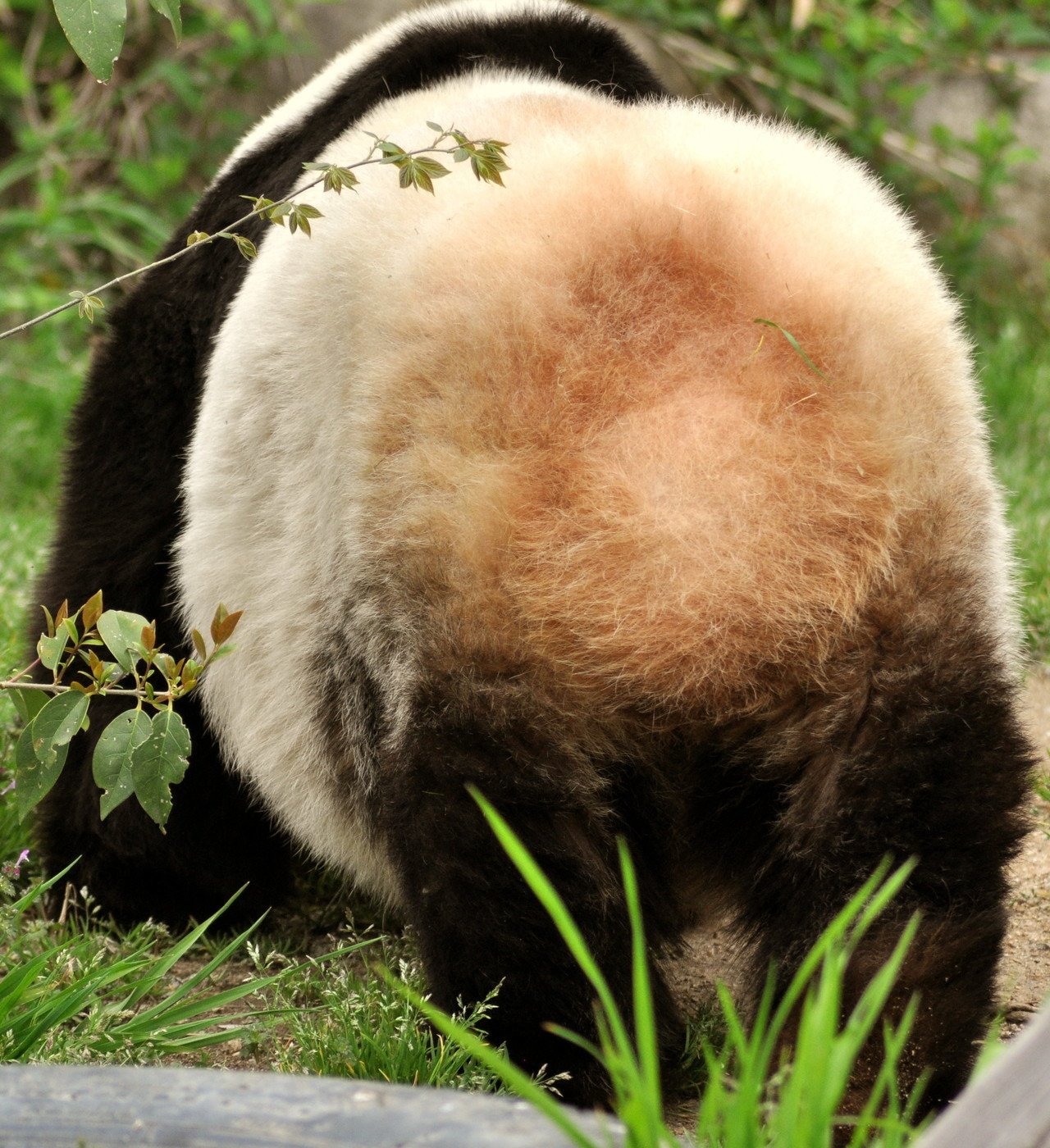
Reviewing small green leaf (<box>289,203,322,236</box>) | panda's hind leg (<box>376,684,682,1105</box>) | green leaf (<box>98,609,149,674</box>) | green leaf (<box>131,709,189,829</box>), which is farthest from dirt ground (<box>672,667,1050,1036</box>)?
small green leaf (<box>289,203,322,236</box>)

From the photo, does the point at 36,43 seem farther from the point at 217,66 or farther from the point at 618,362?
the point at 618,362

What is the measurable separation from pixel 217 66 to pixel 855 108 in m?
3.09

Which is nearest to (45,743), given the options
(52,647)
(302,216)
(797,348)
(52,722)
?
(52,722)

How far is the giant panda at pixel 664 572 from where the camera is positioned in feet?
6.15

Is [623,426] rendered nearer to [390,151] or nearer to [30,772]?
[390,151]

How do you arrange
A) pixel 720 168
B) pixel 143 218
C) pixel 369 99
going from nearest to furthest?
pixel 720 168 → pixel 369 99 → pixel 143 218

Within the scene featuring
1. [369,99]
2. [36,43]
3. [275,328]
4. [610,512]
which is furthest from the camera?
[36,43]

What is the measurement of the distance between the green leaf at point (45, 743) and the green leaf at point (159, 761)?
10 centimetres

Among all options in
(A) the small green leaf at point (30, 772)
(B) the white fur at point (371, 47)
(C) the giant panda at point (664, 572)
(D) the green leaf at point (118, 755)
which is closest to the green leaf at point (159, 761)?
(D) the green leaf at point (118, 755)

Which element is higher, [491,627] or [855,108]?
[855,108]

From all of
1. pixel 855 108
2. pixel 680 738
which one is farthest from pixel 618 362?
pixel 855 108

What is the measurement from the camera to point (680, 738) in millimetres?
1950

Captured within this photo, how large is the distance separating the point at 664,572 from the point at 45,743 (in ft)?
2.89

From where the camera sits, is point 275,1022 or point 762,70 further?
point 762,70
